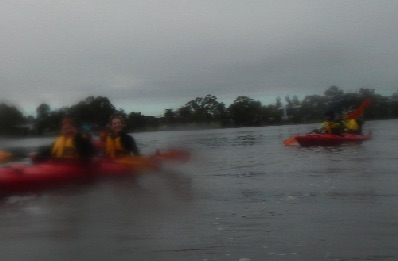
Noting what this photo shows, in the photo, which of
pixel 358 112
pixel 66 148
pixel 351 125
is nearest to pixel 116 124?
pixel 66 148

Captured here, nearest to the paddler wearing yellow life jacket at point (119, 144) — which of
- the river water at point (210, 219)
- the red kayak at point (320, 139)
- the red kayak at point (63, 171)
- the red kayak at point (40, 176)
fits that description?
the red kayak at point (63, 171)

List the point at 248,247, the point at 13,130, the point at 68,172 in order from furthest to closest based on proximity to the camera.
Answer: the point at 13,130
the point at 68,172
the point at 248,247

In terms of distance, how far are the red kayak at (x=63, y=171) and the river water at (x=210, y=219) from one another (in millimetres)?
189

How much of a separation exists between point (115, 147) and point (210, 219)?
5.30m

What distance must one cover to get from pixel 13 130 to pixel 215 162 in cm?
669

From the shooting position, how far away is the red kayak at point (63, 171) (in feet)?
39.7

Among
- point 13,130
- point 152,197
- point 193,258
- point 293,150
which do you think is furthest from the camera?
point 293,150

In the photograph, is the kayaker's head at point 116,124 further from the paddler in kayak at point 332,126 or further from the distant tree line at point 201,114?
the paddler in kayak at point 332,126

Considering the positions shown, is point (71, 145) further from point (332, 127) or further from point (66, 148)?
point (332, 127)

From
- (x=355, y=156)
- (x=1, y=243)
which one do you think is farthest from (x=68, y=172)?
(x=355, y=156)

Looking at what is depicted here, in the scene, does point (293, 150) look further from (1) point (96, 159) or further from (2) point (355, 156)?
(1) point (96, 159)

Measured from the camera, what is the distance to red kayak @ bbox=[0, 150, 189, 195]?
12102 mm

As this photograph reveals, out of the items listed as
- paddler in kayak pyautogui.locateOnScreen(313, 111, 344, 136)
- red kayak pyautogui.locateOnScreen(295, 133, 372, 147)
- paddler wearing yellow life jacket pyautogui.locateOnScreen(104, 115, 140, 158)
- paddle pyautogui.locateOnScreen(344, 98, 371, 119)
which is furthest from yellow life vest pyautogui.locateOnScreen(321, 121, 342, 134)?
paddler wearing yellow life jacket pyautogui.locateOnScreen(104, 115, 140, 158)

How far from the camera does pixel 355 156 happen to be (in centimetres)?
2350
